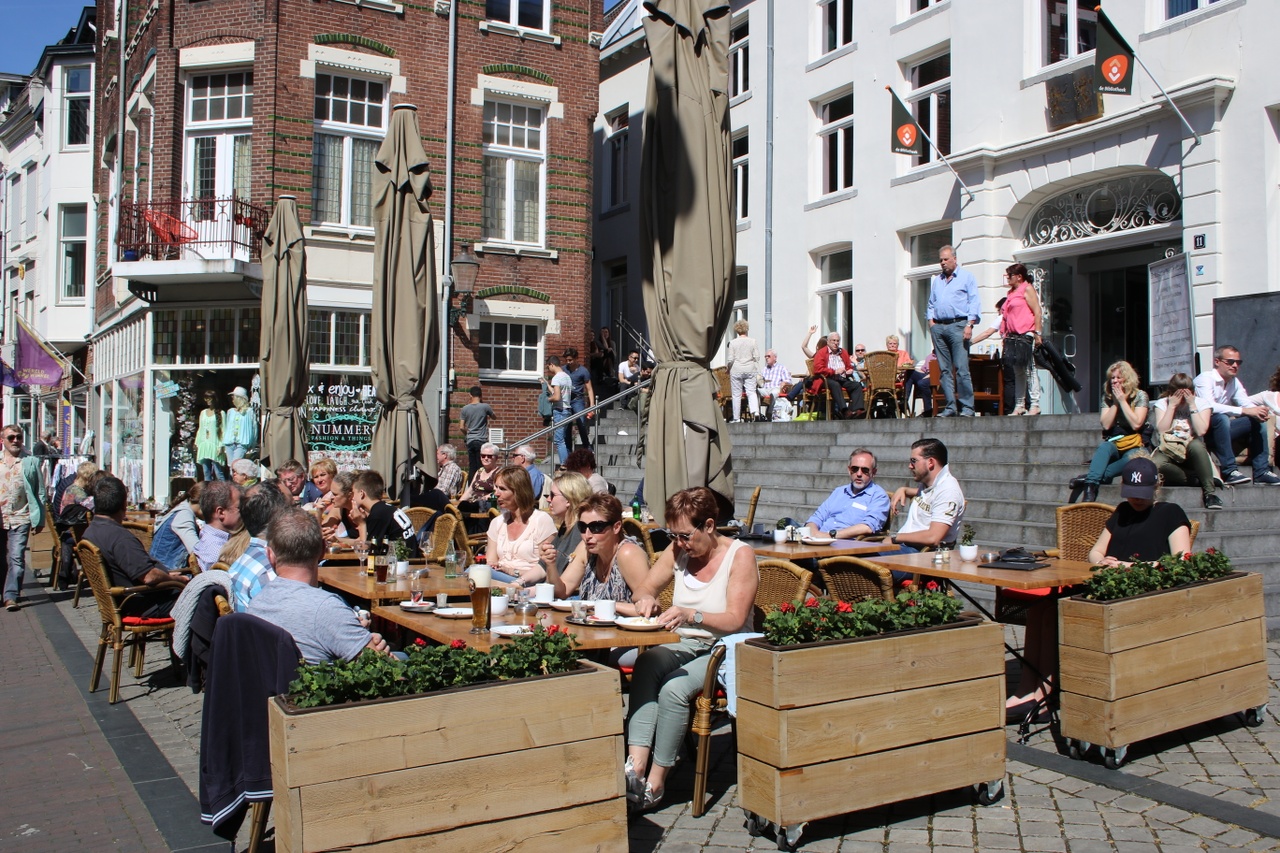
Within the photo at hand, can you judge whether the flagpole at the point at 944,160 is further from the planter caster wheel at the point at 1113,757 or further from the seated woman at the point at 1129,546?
the planter caster wheel at the point at 1113,757

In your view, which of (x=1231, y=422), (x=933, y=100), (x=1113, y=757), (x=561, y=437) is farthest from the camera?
(x=933, y=100)

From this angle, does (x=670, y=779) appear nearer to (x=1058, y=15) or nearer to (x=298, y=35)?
(x=1058, y=15)

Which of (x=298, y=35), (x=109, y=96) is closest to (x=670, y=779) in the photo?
(x=298, y=35)

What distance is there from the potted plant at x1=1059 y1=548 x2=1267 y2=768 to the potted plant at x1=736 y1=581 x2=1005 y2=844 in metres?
0.61

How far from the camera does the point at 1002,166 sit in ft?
53.0

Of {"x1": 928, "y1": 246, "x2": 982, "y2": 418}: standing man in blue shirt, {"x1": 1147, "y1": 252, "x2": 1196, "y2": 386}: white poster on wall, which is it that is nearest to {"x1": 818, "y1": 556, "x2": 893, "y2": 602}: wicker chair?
{"x1": 928, "y1": 246, "x2": 982, "y2": 418}: standing man in blue shirt

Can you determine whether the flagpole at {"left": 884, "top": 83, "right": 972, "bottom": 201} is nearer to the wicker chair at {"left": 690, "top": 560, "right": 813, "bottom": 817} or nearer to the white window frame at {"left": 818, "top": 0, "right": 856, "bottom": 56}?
the white window frame at {"left": 818, "top": 0, "right": 856, "bottom": 56}

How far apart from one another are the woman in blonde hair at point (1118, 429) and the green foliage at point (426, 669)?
7112 mm

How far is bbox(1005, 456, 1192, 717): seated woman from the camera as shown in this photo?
591cm

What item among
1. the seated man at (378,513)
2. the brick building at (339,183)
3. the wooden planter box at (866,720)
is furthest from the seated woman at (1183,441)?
the brick building at (339,183)

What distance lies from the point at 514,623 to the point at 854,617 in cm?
153

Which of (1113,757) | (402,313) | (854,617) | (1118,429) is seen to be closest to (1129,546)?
(1113,757)

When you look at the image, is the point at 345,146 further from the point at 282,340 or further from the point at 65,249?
the point at 65,249

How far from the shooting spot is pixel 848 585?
569cm
